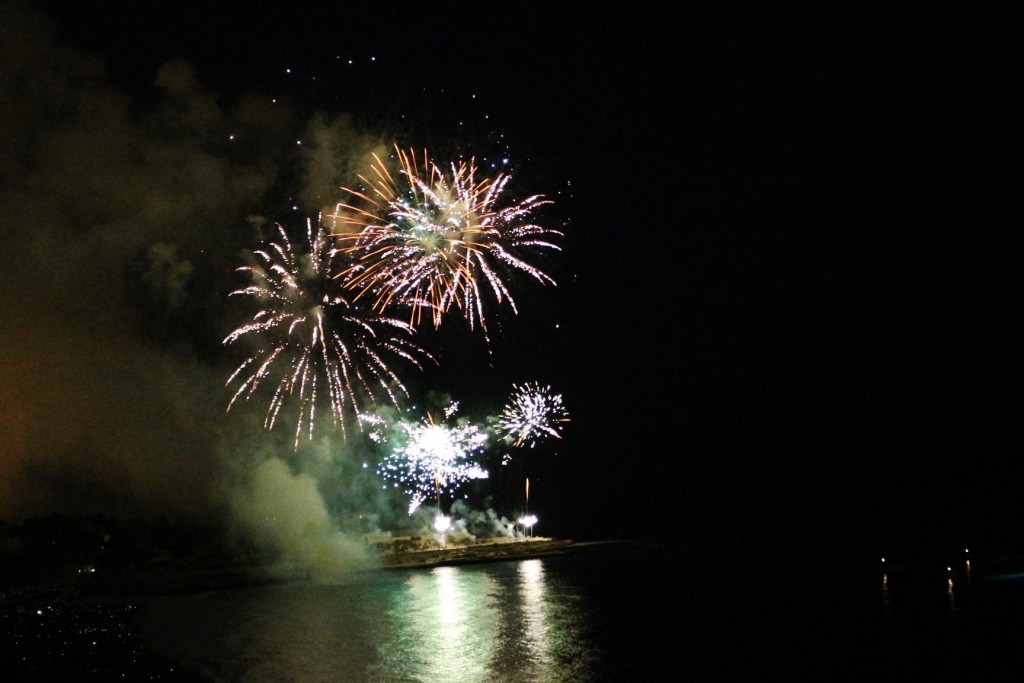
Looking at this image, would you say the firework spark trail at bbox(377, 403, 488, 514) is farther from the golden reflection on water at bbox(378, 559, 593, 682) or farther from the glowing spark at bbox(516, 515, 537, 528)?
the glowing spark at bbox(516, 515, 537, 528)

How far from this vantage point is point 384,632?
15883mm

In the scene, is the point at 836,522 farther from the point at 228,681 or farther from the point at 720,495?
the point at 228,681

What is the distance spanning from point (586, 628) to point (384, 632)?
404 centimetres

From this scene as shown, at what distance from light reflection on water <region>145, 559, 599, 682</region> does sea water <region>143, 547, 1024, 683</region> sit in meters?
0.04

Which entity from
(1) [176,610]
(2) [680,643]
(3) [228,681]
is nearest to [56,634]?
(3) [228,681]

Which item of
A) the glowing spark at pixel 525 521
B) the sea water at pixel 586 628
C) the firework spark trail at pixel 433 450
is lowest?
the sea water at pixel 586 628

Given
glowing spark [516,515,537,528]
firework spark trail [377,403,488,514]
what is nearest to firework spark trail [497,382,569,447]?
firework spark trail [377,403,488,514]

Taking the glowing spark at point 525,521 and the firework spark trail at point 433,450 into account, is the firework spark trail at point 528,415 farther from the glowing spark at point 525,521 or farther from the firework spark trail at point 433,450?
the glowing spark at point 525,521

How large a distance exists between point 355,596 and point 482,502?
73.9 ft

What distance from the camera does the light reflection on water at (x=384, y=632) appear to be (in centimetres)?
1235

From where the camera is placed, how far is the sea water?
12.9m

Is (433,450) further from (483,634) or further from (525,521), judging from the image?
(483,634)

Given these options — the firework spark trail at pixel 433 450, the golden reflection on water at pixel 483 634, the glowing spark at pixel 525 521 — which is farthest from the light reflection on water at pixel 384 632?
the glowing spark at pixel 525 521

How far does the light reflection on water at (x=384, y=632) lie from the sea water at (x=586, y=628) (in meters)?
0.04
